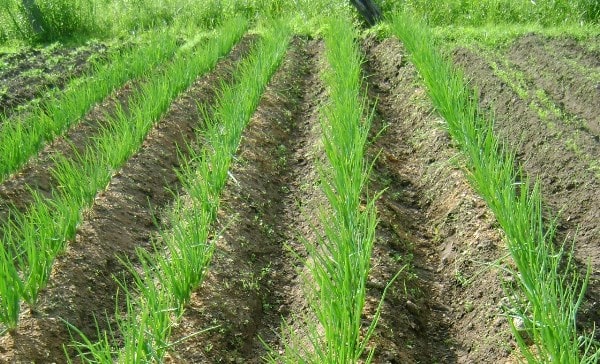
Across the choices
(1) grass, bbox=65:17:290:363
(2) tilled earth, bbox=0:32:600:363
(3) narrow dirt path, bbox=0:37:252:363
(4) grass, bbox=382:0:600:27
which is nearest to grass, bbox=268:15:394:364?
(2) tilled earth, bbox=0:32:600:363

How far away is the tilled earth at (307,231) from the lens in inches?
106

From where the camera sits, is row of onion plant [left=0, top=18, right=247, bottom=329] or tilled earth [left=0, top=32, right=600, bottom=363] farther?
tilled earth [left=0, top=32, right=600, bottom=363]

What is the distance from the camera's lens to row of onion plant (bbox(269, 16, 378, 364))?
2.16 metres

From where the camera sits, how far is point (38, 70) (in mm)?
6410

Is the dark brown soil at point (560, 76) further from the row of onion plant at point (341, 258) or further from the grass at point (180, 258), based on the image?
the grass at point (180, 258)

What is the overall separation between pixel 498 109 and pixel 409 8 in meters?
3.20

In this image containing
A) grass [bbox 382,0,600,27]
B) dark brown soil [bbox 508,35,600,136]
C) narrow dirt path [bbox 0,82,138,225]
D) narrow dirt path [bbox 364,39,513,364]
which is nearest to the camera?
narrow dirt path [bbox 364,39,513,364]

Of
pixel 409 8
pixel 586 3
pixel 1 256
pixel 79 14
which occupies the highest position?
pixel 79 14

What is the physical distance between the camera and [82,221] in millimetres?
3322

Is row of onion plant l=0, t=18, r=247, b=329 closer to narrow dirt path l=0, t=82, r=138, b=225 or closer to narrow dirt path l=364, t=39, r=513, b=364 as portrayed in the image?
narrow dirt path l=0, t=82, r=138, b=225

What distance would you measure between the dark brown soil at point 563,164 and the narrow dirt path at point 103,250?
5.62 ft

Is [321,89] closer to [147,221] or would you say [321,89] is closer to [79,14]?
[147,221]

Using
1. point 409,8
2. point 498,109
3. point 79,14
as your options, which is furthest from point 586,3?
point 79,14

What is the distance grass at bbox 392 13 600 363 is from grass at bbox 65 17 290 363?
102 centimetres
